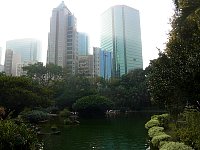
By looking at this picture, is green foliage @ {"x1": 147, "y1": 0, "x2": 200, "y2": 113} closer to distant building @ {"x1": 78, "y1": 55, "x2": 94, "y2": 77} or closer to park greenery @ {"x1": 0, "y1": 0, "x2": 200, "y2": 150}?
park greenery @ {"x1": 0, "y1": 0, "x2": 200, "y2": 150}

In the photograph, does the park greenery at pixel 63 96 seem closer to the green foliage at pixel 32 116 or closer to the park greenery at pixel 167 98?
the green foliage at pixel 32 116

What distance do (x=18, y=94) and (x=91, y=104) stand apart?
23.6 meters

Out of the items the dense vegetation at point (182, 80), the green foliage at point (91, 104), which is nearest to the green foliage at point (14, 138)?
the dense vegetation at point (182, 80)

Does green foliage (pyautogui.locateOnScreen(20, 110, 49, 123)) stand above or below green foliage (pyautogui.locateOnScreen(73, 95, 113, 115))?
below

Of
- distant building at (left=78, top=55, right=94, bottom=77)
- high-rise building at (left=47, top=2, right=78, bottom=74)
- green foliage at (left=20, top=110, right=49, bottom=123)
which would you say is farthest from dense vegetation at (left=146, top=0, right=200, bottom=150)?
distant building at (left=78, top=55, right=94, bottom=77)

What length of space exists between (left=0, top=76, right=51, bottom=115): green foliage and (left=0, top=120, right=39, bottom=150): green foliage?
2870cm

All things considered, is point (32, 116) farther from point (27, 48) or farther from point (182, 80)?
point (27, 48)

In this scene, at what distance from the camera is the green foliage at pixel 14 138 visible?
→ 15.4m

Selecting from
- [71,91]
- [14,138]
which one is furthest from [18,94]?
[71,91]

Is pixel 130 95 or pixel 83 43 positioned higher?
pixel 83 43

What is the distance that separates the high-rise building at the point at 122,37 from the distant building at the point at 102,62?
2.98 metres

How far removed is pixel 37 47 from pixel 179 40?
17949cm

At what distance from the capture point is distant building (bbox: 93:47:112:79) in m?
128

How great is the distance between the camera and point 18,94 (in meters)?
44.9
